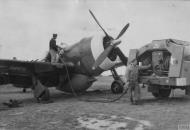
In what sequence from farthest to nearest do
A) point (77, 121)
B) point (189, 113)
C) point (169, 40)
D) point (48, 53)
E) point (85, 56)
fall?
point (48, 53)
point (85, 56)
point (169, 40)
point (189, 113)
point (77, 121)

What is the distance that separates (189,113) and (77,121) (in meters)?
2.92

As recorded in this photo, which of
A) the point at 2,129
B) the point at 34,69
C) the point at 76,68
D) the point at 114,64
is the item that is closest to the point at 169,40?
the point at 114,64

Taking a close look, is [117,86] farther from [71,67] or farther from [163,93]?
[163,93]

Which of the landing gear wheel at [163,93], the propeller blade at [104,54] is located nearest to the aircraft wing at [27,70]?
the propeller blade at [104,54]

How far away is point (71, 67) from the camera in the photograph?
1374 centimetres

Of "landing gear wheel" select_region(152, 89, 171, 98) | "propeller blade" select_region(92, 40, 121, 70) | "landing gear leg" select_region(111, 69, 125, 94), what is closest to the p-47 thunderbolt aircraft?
"propeller blade" select_region(92, 40, 121, 70)

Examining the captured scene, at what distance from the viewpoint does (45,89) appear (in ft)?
40.6

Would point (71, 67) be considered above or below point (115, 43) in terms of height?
below

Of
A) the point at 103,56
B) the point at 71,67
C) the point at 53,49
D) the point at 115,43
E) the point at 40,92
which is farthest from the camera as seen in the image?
the point at 53,49

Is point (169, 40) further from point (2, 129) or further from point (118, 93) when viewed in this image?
point (2, 129)

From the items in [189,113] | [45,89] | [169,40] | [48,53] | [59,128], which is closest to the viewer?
[59,128]

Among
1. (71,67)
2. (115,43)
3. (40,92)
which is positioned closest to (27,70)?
(40,92)

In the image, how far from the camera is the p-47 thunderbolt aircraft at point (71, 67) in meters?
12.7

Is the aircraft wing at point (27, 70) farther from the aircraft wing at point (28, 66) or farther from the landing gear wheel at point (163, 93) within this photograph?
the landing gear wheel at point (163, 93)
